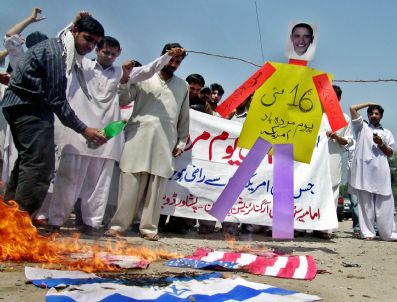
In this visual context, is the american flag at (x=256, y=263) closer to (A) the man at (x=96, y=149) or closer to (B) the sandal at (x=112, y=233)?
(B) the sandal at (x=112, y=233)

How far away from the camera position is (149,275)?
3232 millimetres

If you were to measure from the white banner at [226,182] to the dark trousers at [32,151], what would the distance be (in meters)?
2.21

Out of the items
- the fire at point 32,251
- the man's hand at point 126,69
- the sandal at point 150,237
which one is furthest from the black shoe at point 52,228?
the man's hand at point 126,69

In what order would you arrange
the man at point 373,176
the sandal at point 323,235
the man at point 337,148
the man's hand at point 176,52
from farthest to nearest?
the man at point 373,176
the man at point 337,148
the sandal at point 323,235
the man's hand at point 176,52

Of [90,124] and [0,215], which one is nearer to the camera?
[0,215]

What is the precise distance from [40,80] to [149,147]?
151 cm

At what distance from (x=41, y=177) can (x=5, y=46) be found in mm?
1897

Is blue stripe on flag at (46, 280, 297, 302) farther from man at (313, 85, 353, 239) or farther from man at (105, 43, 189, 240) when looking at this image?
man at (313, 85, 353, 239)

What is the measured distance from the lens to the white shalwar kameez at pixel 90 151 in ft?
16.6

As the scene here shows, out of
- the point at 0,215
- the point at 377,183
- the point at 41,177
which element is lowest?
the point at 0,215

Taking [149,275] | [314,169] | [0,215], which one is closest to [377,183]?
[314,169]

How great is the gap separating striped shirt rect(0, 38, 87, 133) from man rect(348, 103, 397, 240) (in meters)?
4.69

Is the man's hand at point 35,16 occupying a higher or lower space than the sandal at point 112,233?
higher

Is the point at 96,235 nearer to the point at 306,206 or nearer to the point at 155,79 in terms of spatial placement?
the point at 155,79
